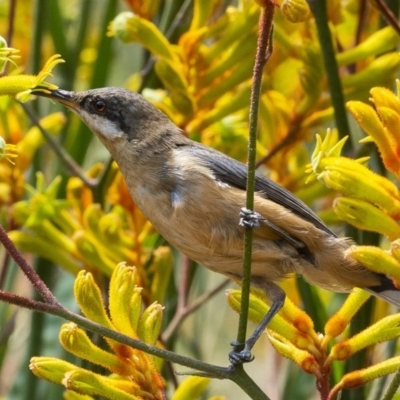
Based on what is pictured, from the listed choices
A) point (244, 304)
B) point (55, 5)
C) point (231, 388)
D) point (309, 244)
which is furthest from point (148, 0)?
point (231, 388)

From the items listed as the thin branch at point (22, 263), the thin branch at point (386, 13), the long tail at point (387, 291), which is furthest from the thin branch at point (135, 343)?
the thin branch at point (386, 13)

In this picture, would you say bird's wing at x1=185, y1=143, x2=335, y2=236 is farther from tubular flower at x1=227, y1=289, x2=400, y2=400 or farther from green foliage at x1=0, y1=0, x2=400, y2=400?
tubular flower at x1=227, y1=289, x2=400, y2=400

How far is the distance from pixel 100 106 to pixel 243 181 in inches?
14.5

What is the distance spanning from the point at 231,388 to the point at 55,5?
143 centimetres

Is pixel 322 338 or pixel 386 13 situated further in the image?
pixel 386 13

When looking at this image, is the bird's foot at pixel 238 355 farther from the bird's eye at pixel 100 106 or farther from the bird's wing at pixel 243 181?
the bird's eye at pixel 100 106

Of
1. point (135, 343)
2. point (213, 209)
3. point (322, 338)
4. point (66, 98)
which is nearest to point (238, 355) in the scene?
point (135, 343)

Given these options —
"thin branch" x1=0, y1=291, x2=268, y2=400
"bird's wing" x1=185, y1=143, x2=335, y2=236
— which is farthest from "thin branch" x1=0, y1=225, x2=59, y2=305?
"bird's wing" x1=185, y1=143, x2=335, y2=236

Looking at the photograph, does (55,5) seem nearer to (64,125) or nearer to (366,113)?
(64,125)

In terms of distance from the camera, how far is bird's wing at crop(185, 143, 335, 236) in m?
1.92

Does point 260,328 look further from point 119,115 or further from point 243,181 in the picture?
point 119,115

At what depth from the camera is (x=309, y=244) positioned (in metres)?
1.94

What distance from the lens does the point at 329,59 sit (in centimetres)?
177

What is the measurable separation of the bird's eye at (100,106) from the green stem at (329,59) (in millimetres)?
524
